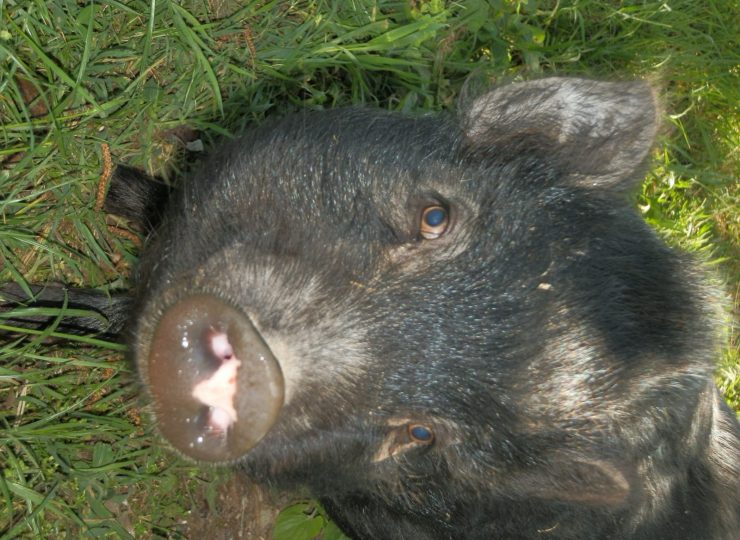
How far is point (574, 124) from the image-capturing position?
10.8ft

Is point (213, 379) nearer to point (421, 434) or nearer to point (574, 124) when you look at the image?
point (421, 434)

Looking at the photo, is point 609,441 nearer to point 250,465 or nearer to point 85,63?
point 250,465

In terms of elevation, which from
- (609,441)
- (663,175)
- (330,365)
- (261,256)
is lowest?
(663,175)

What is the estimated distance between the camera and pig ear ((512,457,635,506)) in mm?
3068

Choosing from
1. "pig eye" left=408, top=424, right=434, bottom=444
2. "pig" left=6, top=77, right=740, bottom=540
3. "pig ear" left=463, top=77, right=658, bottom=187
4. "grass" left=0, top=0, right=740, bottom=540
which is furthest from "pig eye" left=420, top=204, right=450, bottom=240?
"grass" left=0, top=0, right=740, bottom=540

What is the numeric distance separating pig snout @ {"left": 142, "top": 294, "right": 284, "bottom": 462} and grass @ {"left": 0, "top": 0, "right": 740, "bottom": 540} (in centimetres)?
119

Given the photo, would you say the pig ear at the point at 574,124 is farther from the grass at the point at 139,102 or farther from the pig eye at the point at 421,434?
the pig eye at the point at 421,434

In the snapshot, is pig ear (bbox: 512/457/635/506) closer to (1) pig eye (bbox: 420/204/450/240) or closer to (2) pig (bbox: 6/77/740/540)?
(2) pig (bbox: 6/77/740/540)

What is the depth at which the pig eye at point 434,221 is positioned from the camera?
2.91 m

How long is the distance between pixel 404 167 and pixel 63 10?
5.54ft

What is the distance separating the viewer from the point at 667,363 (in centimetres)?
320

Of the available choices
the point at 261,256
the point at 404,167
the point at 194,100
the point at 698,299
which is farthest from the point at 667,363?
the point at 194,100

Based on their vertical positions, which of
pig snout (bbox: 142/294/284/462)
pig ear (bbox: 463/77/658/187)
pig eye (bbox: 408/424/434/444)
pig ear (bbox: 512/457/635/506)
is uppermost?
pig ear (bbox: 463/77/658/187)

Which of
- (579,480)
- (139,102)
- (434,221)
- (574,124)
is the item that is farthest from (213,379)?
(139,102)
